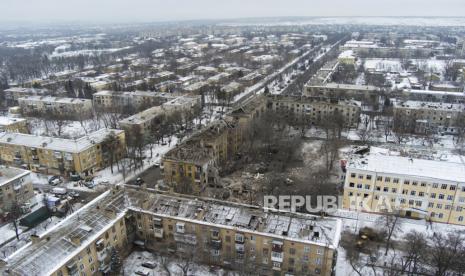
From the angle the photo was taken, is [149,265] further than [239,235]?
Yes

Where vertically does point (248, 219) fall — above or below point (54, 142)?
above

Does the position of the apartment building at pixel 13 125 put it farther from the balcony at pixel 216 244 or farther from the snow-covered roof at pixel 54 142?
the balcony at pixel 216 244

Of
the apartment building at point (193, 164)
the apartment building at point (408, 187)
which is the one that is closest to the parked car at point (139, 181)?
the apartment building at point (193, 164)

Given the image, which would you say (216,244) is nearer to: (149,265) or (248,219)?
(248,219)

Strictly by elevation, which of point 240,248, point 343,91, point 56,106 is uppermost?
point 343,91

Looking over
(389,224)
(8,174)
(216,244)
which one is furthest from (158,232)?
(389,224)

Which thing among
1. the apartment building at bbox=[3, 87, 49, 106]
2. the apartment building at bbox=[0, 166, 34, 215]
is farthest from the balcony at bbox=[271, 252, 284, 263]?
the apartment building at bbox=[3, 87, 49, 106]

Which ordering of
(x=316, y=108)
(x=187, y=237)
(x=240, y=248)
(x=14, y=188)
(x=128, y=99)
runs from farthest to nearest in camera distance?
(x=128, y=99)
(x=316, y=108)
(x=14, y=188)
(x=187, y=237)
(x=240, y=248)

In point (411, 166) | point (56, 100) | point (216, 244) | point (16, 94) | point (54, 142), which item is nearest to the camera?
point (216, 244)
